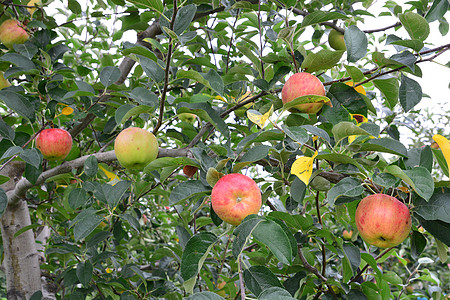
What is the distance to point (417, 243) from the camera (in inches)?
39.8

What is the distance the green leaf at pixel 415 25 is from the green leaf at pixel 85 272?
1.29 meters

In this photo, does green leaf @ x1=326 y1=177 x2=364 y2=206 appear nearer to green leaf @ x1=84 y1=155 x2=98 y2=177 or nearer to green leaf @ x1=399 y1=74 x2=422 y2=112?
green leaf @ x1=399 y1=74 x2=422 y2=112

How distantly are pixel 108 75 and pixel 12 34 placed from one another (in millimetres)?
655

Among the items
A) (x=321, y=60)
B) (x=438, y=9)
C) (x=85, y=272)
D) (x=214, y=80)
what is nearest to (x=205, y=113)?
(x=214, y=80)

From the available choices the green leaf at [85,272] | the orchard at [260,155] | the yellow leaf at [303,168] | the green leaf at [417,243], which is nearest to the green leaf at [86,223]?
the orchard at [260,155]

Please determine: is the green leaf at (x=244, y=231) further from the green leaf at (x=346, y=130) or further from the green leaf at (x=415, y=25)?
the green leaf at (x=415, y=25)

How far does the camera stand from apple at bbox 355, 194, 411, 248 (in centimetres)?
86

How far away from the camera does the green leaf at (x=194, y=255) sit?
0.77 m

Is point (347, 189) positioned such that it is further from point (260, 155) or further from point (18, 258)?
point (18, 258)

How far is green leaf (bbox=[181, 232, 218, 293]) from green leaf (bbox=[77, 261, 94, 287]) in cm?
79

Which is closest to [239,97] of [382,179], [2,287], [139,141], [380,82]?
[139,141]

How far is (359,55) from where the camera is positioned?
0.97 metres

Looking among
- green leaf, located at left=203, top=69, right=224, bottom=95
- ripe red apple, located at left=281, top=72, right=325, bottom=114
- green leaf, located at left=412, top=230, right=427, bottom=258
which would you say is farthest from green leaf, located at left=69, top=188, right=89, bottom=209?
green leaf, located at left=412, top=230, right=427, bottom=258

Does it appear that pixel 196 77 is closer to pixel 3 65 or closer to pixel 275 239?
pixel 275 239
